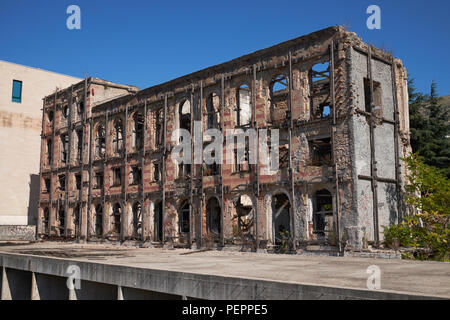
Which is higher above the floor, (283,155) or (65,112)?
(65,112)

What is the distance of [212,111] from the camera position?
23.2m

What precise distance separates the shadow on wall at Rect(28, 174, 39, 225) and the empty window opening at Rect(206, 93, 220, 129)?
70.6ft

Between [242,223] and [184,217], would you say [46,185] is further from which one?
[242,223]

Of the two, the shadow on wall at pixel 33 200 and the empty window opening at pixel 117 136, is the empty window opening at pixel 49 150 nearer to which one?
the shadow on wall at pixel 33 200

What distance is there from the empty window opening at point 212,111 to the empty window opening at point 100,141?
812 cm

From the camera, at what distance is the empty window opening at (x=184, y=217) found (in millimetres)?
24000

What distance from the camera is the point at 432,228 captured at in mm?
16875

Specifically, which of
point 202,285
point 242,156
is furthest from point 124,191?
point 202,285

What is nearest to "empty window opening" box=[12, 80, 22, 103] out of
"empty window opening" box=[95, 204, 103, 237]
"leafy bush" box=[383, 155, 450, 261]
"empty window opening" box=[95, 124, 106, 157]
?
"empty window opening" box=[95, 124, 106, 157]

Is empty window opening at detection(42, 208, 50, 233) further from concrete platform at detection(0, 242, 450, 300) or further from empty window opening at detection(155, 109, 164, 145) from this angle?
concrete platform at detection(0, 242, 450, 300)

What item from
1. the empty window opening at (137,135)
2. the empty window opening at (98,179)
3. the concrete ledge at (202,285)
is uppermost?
the empty window opening at (137,135)

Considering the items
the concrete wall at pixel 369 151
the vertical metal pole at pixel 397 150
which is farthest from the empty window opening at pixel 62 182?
the vertical metal pole at pixel 397 150

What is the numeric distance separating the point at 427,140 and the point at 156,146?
53.4ft

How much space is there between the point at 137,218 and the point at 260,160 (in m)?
10.1
